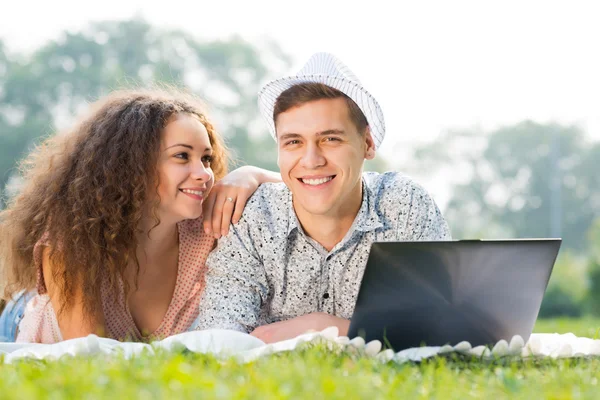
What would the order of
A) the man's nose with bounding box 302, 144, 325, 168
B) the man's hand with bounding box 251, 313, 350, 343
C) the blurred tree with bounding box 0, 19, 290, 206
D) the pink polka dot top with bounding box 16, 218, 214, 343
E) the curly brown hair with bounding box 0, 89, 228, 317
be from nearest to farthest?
the man's hand with bounding box 251, 313, 350, 343
the man's nose with bounding box 302, 144, 325, 168
the curly brown hair with bounding box 0, 89, 228, 317
the pink polka dot top with bounding box 16, 218, 214, 343
the blurred tree with bounding box 0, 19, 290, 206

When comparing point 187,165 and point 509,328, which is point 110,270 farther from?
point 509,328

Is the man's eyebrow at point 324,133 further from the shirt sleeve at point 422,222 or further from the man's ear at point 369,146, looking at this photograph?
the shirt sleeve at point 422,222

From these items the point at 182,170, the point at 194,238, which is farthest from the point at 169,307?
the point at 182,170

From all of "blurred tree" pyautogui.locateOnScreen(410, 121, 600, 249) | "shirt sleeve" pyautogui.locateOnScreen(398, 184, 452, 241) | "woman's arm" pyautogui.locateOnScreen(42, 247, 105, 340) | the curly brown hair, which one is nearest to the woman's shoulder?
the curly brown hair

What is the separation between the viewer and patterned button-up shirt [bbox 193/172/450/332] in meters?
3.88

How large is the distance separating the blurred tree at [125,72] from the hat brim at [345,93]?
2649 cm

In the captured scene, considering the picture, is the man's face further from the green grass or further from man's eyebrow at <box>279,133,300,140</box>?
the green grass

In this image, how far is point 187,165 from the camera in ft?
12.9

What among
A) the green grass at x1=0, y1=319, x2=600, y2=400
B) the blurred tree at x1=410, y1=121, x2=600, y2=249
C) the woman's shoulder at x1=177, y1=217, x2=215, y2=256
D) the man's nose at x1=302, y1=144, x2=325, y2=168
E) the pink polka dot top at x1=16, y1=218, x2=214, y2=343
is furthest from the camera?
the blurred tree at x1=410, y1=121, x2=600, y2=249

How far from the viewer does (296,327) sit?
341cm

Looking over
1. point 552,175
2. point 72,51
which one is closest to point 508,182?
point 552,175

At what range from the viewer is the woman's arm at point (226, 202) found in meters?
3.98

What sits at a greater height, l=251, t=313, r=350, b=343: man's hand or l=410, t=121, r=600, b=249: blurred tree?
l=410, t=121, r=600, b=249: blurred tree

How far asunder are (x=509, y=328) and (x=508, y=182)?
34.7 m
